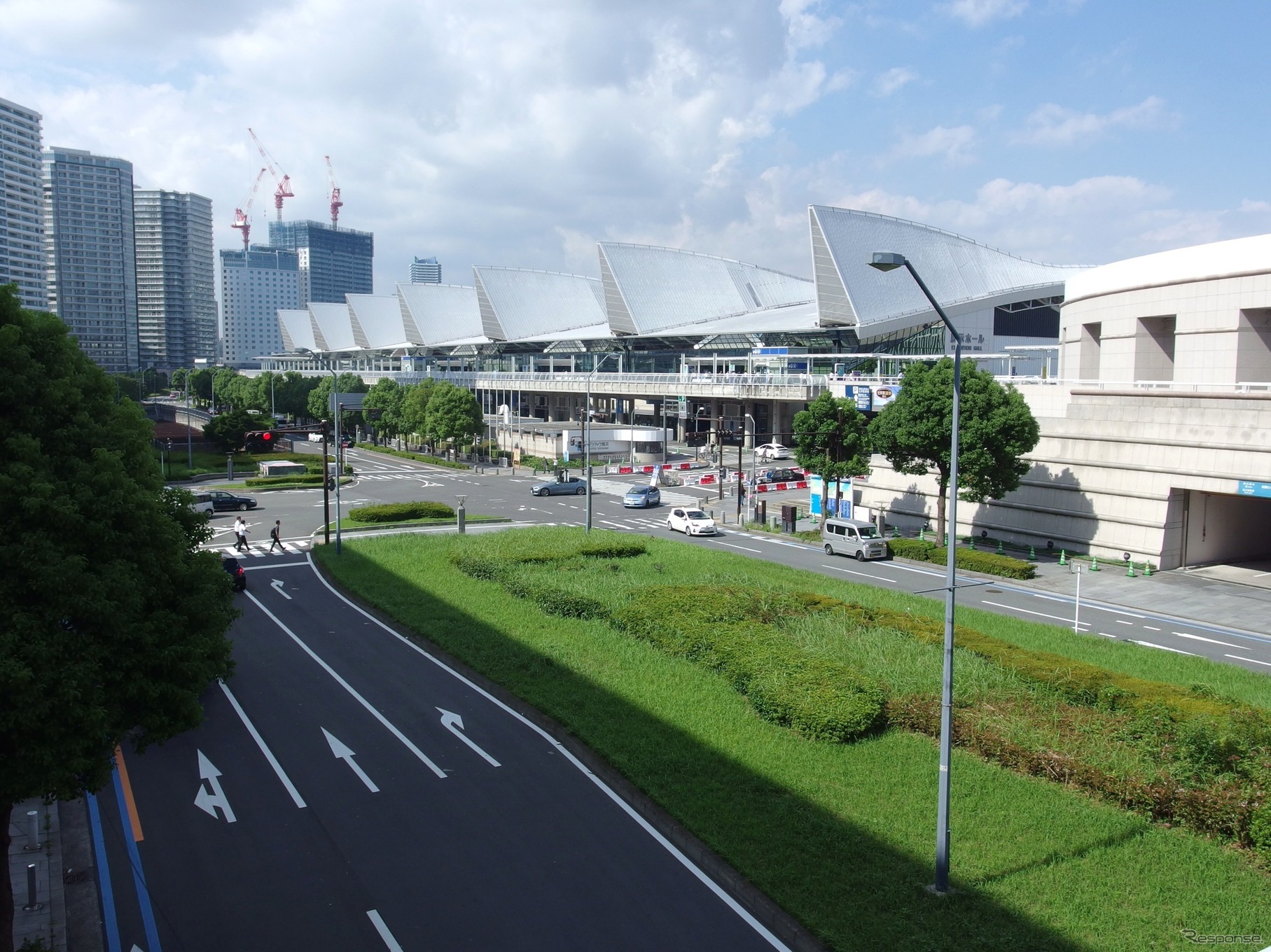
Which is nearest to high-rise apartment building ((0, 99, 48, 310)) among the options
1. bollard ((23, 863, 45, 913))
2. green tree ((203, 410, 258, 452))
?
green tree ((203, 410, 258, 452))

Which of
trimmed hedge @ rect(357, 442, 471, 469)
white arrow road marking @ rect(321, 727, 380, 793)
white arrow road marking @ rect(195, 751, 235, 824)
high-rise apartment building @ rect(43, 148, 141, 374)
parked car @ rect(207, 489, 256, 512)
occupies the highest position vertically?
high-rise apartment building @ rect(43, 148, 141, 374)

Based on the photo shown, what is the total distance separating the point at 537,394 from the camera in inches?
4456

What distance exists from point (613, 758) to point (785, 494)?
41477 millimetres

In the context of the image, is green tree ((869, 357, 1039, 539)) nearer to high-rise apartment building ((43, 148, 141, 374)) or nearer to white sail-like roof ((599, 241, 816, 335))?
white sail-like roof ((599, 241, 816, 335))

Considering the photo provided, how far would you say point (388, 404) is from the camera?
84.2m

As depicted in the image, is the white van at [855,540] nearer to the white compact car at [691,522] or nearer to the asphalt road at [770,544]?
the asphalt road at [770,544]

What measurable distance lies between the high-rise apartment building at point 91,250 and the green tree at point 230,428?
94631 mm

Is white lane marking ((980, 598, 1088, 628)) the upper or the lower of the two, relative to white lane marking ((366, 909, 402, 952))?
upper

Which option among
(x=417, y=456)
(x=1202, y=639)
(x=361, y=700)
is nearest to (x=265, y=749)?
(x=361, y=700)

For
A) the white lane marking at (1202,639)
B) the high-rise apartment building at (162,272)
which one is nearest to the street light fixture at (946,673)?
the white lane marking at (1202,639)

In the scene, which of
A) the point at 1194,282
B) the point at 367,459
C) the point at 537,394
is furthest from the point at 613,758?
the point at 537,394

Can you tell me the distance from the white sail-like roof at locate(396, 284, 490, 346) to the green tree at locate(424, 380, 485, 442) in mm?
63783

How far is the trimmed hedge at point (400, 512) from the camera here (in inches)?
1650

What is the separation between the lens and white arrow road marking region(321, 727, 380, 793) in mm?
14062
